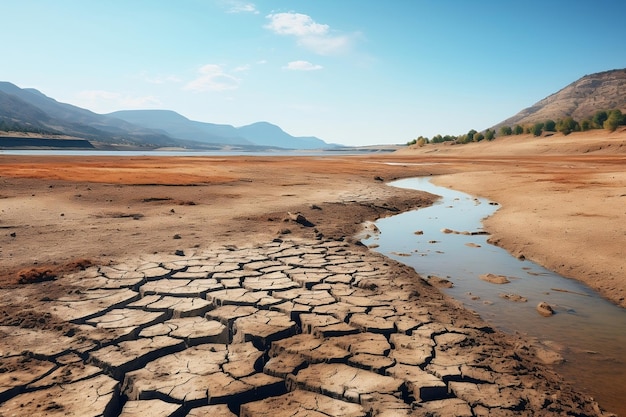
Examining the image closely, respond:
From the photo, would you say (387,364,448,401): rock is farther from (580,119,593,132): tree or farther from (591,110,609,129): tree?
(591,110,609,129): tree

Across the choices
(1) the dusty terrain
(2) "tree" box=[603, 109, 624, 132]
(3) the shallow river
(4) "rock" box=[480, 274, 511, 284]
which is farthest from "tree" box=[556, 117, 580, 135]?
(4) "rock" box=[480, 274, 511, 284]

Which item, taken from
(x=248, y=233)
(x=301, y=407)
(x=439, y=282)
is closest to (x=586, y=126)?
(x=248, y=233)

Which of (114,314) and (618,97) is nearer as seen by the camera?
(114,314)

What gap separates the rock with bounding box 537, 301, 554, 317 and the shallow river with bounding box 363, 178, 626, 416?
0.06 metres

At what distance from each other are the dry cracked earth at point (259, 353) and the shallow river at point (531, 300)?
13.7 inches

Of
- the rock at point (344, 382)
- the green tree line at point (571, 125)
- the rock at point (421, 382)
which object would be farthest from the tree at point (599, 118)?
the rock at point (344, 382)

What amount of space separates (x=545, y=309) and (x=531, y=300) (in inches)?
15.7

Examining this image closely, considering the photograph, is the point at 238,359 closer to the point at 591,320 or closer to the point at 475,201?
the point at 591,320

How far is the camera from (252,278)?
5016 mm

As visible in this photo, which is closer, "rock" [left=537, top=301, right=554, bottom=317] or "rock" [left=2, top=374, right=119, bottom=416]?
"rock" [left=2, top=374, right=119, bottom=416]

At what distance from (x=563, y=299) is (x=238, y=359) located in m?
3.89

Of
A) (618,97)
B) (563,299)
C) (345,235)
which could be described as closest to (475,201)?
(345,235)

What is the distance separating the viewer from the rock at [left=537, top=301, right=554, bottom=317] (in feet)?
14.1

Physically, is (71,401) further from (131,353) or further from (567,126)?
(567,126)
